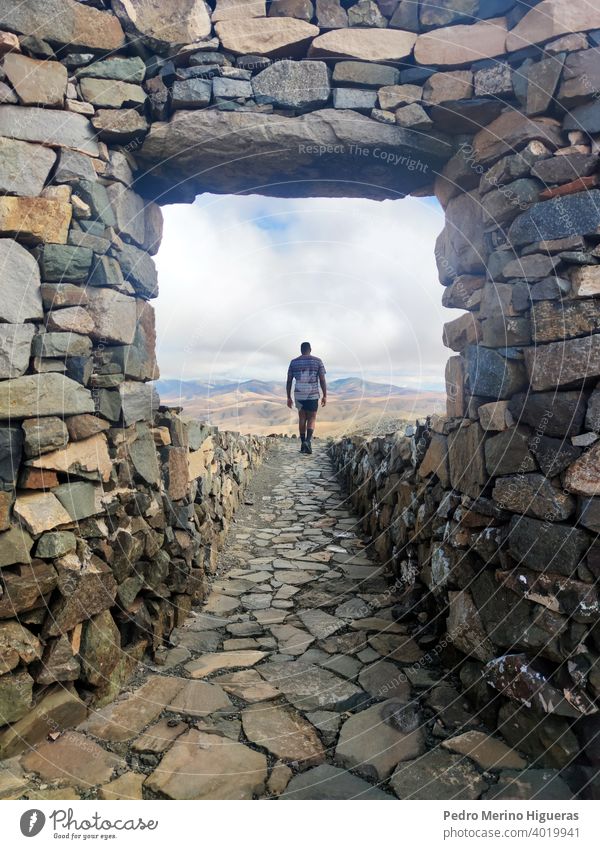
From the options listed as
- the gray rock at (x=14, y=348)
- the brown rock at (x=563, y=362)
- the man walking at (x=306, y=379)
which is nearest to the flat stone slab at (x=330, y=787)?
the brown rock at (x=563, y=362)

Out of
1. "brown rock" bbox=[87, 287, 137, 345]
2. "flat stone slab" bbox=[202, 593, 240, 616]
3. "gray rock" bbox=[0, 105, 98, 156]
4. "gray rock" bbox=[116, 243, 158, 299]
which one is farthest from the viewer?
"flat stone slab" bbox=[202, 593, 240, 616]

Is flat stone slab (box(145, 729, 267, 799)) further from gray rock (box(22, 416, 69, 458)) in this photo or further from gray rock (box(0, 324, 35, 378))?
gray rock (box(0, 324, 35, 378))

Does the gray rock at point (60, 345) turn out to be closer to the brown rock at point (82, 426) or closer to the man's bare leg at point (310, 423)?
the brown rock at point (82, 426)

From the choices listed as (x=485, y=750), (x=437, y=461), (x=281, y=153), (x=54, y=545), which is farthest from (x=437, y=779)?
(x=281, y=153)

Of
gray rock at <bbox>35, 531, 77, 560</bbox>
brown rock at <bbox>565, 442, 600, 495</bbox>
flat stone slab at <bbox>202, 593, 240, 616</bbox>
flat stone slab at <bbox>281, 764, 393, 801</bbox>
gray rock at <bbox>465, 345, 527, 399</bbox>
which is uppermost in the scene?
gray rock at <bbox>465, 345, 527, 399</bbox>

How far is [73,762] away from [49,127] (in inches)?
140

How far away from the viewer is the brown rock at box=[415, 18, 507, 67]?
3.15 m

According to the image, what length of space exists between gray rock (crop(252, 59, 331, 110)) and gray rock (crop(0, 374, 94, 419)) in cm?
232

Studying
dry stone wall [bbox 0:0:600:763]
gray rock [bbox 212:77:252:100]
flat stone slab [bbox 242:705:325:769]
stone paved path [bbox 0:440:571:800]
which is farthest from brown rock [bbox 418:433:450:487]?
gray rock [bbox 212:77:252:100]

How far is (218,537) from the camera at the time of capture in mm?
5449

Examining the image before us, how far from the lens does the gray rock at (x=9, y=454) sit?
2.62 meters

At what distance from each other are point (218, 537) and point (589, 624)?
3.89 meters

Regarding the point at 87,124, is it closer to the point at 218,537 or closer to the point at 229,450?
the point at 218,537

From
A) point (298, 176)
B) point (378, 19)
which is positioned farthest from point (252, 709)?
point (378, 19)
